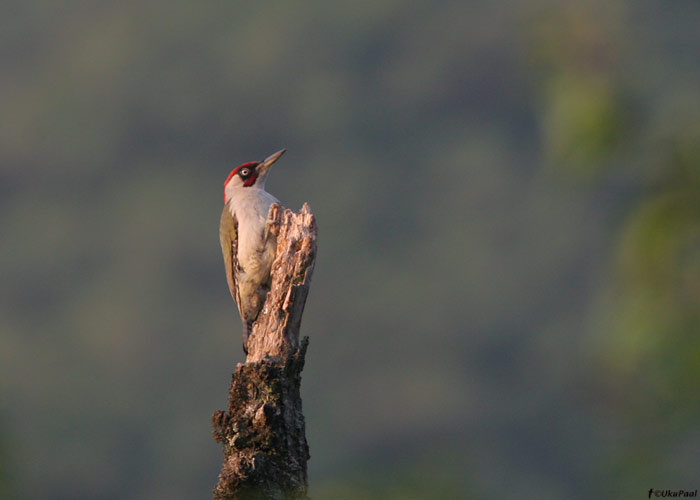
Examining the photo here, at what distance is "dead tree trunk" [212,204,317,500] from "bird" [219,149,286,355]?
1.07 metres

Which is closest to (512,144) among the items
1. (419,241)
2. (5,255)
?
(419,241)

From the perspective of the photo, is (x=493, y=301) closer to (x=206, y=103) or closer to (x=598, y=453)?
(x=206, y=103)

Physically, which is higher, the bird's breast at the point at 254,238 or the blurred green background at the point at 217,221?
the blurred green background at the point at 217,221

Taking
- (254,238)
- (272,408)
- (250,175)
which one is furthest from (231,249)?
(272,408)

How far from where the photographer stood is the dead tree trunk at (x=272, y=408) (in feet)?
15.3

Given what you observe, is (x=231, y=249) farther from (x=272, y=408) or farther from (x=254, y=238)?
(x=272, y=408)

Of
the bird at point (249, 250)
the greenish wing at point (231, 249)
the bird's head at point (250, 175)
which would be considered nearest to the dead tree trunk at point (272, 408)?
the bird at point (249, 250)

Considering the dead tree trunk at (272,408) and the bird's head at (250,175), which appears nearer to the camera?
the dead tree trunk at (272,408)

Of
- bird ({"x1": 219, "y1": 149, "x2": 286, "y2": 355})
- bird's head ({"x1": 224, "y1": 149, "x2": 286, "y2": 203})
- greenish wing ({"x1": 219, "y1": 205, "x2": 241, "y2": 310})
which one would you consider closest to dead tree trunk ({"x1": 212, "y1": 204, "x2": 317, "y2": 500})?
bird ({"x1": 219, "y1": 149, "x2": 286, "y2": 355})

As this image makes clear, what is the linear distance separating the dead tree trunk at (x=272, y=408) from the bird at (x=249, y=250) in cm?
107

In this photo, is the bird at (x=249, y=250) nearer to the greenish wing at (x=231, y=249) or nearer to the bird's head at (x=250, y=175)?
the greenish wing at (x=231, y=249)

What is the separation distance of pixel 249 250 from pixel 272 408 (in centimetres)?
274

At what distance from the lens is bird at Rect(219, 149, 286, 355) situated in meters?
7.62

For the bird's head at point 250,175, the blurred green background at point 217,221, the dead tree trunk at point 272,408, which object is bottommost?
the dead tree trunk at point 272,408
